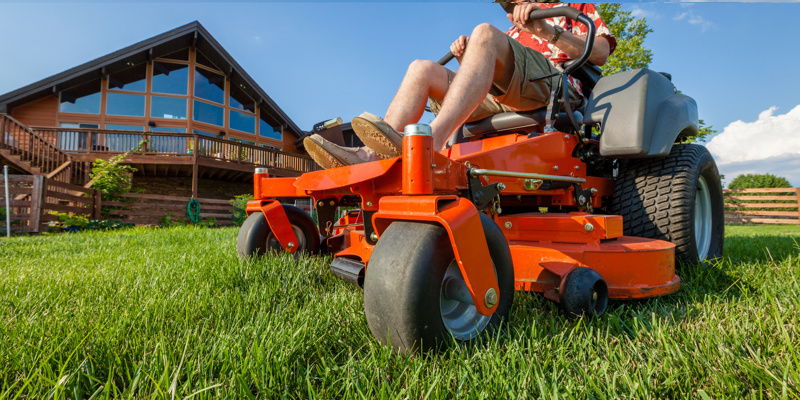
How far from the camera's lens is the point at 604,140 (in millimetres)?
2102

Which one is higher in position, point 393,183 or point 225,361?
point 393,183

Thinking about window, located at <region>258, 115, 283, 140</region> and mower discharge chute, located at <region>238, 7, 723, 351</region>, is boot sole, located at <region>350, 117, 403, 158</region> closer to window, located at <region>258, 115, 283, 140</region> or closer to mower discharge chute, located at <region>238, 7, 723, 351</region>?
mower discharge chute, located at <region>238, 7, 723, 351</region>

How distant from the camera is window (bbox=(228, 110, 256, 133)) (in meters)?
17.1

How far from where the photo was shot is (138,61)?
14.8 m

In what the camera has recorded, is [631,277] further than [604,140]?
No

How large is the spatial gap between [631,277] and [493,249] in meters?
0.76

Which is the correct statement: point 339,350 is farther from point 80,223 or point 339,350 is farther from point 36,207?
point 80,223

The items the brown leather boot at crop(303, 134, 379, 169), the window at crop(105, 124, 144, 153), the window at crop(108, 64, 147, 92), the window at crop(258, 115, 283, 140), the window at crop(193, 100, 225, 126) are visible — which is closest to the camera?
the brown leather boot at crop(303, 134, 379, 169)

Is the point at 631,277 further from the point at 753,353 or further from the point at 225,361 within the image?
the point at 225,361

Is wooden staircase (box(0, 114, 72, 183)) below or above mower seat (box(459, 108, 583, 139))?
above

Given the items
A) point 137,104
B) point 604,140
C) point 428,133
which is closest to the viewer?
point 428,133

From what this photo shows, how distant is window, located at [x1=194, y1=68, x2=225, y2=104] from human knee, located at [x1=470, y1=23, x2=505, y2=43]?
55.8ft

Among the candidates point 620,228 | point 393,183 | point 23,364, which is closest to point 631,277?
point 620,228

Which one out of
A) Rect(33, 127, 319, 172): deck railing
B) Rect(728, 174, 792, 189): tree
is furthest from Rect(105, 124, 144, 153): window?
Rect(728, 174, 792, 189): tree
